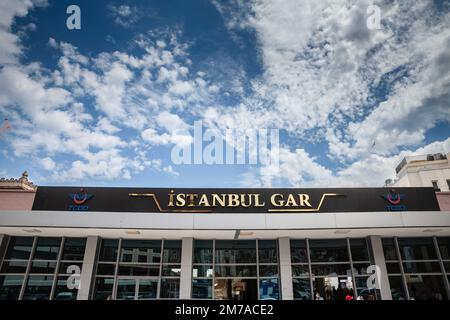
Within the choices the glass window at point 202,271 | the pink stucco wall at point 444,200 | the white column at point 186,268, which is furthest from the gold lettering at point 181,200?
the pink stucco wall at point 444,200

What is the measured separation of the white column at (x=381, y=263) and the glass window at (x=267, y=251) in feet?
16.0

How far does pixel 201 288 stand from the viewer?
15.2 metres

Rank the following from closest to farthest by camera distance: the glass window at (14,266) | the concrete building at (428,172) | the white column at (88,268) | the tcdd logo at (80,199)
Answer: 1. the white column at (88,268)
2. the glass window at (14,266)
3. the tcdd logo at (80,199)
4. the concrete building at (428,172)

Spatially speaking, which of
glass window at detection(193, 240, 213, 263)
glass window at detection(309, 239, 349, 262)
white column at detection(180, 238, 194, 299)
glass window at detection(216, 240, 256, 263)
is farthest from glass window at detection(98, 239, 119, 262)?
glass window at detection(309, 239, 349, 262)

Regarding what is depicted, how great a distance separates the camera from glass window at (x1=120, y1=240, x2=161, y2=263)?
15680 mm

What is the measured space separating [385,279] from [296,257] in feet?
14.2

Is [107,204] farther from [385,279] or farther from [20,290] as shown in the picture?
[385,279]

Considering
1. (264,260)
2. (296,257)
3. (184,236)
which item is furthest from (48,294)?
(296,257)

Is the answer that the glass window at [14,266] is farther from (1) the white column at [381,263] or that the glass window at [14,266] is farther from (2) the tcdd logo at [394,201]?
(2) the tcdd logo at [394,201]

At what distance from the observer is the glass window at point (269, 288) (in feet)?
49.8

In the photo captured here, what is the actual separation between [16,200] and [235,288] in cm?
1182

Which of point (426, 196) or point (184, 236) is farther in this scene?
point (426, 196)
